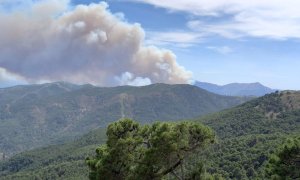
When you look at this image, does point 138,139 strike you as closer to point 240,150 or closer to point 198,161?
point 198,161

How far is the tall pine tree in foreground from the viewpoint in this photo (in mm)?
38344

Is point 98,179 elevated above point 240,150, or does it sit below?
above

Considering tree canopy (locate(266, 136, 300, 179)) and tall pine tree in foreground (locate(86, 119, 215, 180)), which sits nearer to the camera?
tall pine tree in foreground (locate(86, 119, 215, 180))

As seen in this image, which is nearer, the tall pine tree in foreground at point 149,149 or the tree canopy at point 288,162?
the tall pine tree in foreground at point 149,149

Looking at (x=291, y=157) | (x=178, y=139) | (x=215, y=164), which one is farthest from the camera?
(x=215, y=164)

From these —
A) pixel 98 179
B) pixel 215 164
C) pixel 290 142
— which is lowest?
pixel 215 164

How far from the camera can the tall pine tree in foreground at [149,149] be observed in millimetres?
38344

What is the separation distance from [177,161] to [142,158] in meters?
3.56

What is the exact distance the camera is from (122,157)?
1626 inches

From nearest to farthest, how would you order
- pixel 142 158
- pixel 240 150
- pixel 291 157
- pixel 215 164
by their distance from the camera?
pixel 142 158, pixel 291 157, pixel 215 164, pixel 240 150

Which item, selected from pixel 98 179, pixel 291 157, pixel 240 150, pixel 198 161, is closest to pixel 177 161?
pixel 198 161

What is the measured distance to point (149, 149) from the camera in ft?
130

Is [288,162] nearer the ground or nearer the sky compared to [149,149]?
nearer the ground

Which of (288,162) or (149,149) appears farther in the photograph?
(288,162)
